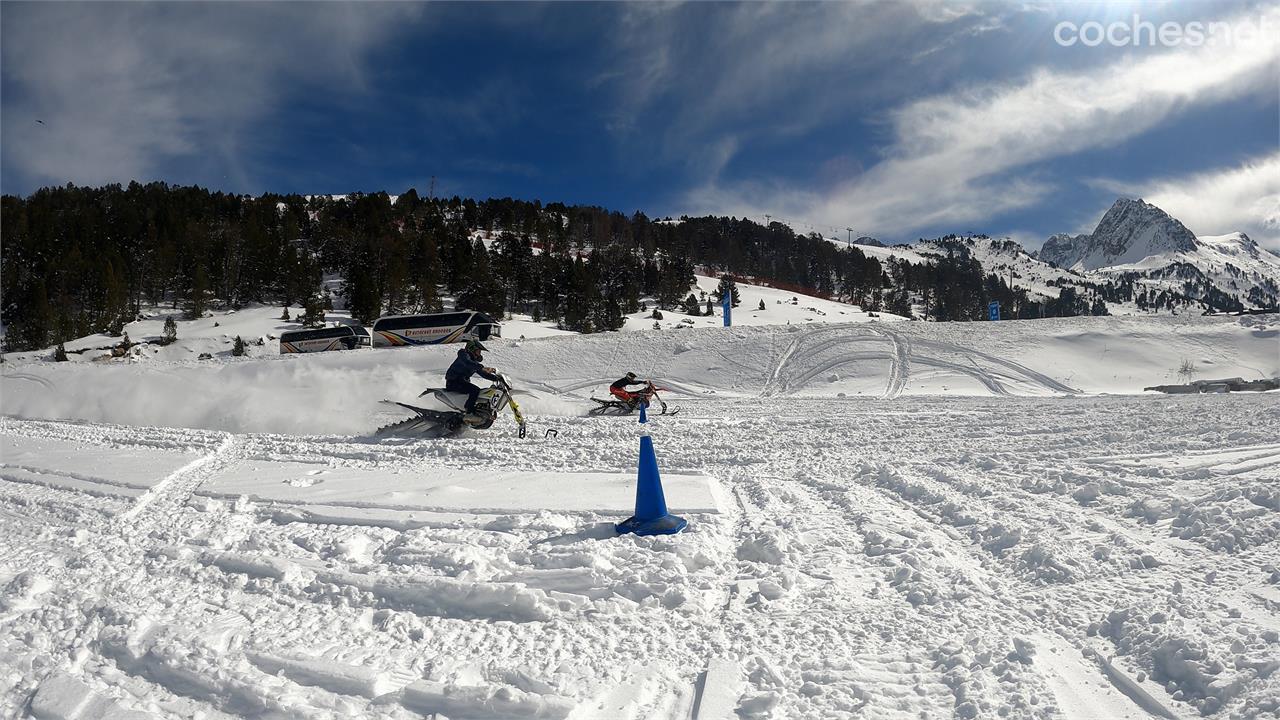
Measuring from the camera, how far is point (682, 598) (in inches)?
140

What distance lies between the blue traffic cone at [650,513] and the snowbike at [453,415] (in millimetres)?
5851

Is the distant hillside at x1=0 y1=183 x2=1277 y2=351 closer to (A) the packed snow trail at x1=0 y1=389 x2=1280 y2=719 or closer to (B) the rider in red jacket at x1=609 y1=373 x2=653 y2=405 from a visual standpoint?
(B) the rider in red jacket at x1=609 y1=373 x2=653 y2=405

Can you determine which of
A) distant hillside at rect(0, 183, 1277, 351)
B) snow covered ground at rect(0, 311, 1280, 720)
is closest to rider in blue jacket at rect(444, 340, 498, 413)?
snow covered ground at rect(0, 311, 1280, 720)

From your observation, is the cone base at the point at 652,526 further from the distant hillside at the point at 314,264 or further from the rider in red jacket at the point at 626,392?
the distant hillside at the point at 314,264

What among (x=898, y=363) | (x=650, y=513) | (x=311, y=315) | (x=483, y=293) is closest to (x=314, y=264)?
(x=311, y=315)

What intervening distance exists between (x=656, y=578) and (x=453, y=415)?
7.47 metres

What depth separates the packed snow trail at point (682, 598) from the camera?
105 inches

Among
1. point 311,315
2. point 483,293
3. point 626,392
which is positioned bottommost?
point 626,392

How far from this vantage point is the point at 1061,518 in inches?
193

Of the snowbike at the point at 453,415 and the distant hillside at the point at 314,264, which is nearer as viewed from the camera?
the snowbike at the point at 453,415

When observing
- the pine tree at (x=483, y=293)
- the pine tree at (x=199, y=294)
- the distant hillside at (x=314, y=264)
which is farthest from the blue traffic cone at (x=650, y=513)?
the pine tree at (x=199, y=294)

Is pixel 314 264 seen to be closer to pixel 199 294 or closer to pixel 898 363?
pixel 199 294

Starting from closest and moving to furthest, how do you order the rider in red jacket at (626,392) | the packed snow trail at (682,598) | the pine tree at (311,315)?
the packed snow trail at (682,598) → the rider in red jacket at (626,392) → the pine tree at (311,315)

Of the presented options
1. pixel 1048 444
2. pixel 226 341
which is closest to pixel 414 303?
pixel 226 341
